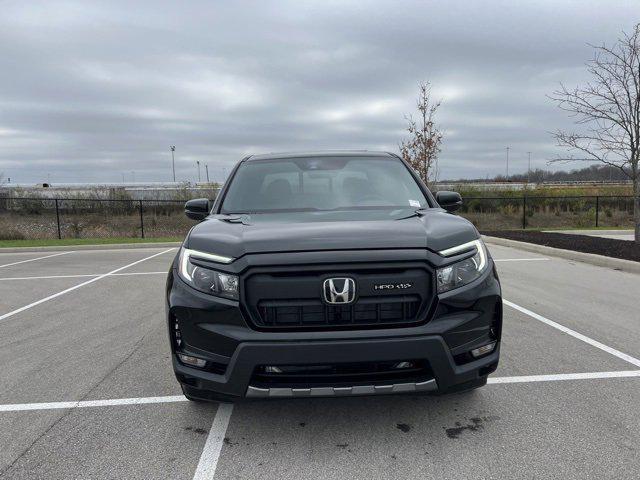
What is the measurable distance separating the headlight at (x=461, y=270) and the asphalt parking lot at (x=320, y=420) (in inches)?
37.2

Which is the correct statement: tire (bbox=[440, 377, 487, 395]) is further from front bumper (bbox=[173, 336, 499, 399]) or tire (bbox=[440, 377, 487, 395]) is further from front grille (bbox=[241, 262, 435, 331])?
front grille (bbox=[241, 262, 435, 331])

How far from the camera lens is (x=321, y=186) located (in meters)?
4.11

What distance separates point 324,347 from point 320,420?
89 cm

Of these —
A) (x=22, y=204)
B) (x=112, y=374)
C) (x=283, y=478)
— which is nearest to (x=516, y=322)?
(x=283, y=478)

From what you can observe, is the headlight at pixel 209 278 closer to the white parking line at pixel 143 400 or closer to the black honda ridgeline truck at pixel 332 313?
the black honda ridgeline truck at pixel 332 313

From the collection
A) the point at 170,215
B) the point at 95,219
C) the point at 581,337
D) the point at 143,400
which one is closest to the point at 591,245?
the point at 581,337

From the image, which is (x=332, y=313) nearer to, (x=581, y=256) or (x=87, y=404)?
(x=87, y=404)

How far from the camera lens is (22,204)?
2950 centimetres

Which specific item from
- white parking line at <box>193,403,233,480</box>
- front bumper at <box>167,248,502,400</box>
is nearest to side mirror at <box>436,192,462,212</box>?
front bumper at <box>167,248,502,400</box>

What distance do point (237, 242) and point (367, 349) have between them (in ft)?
3.12

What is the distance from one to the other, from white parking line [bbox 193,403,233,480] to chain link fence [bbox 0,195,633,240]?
2032cm

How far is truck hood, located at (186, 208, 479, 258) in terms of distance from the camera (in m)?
2.71

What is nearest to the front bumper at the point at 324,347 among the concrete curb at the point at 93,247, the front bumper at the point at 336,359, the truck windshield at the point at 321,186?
the front bumper at the point at 336,359

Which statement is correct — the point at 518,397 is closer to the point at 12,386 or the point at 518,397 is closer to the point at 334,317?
the point at 334,317
